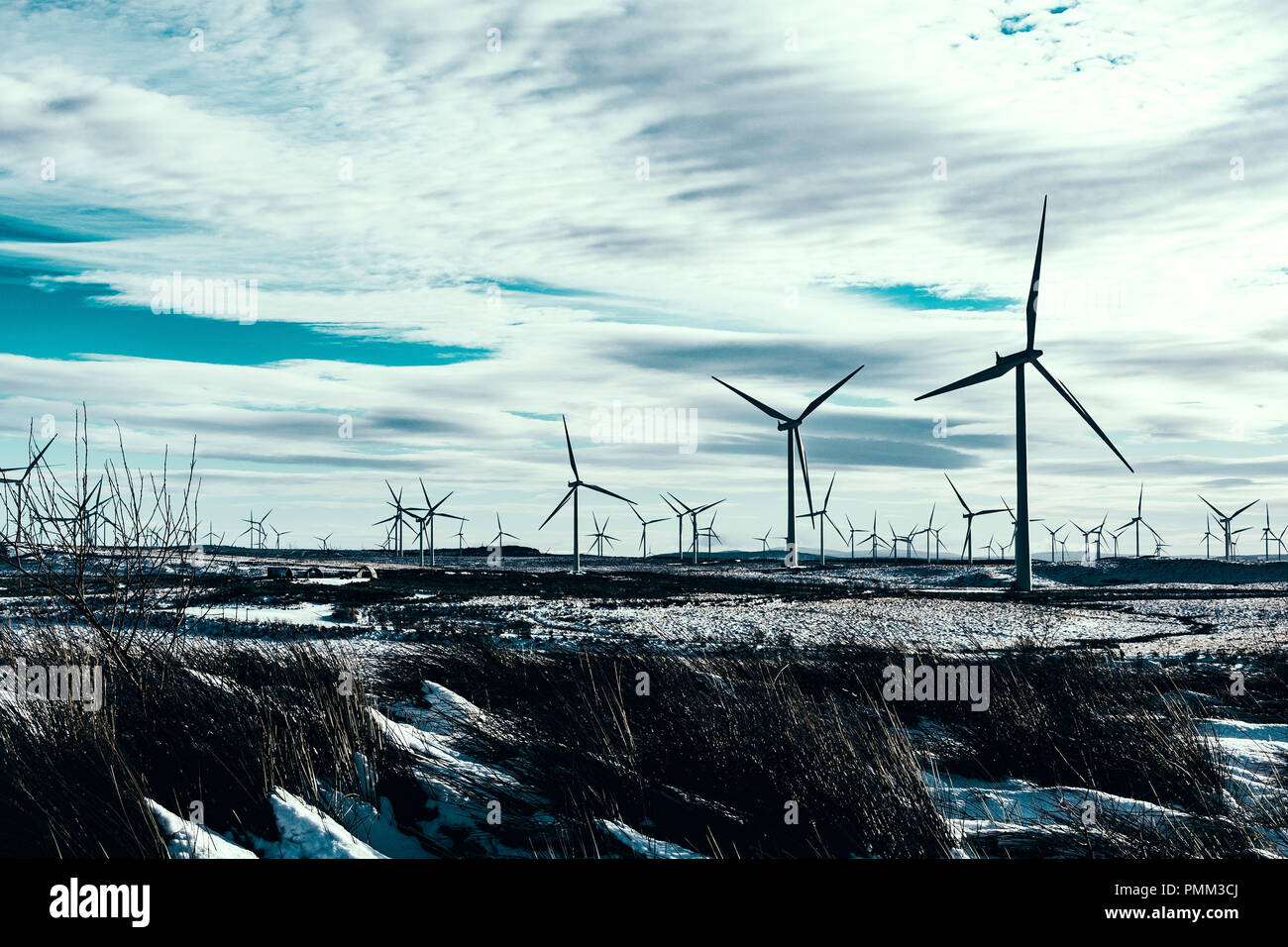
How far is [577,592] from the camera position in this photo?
164 ft

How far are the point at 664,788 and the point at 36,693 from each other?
7.73m

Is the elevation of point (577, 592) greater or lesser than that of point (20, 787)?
lesser

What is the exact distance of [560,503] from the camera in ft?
304

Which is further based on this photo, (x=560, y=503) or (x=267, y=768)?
(x=560, y=503)

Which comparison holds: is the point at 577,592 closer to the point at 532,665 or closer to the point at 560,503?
the point at 532,665
